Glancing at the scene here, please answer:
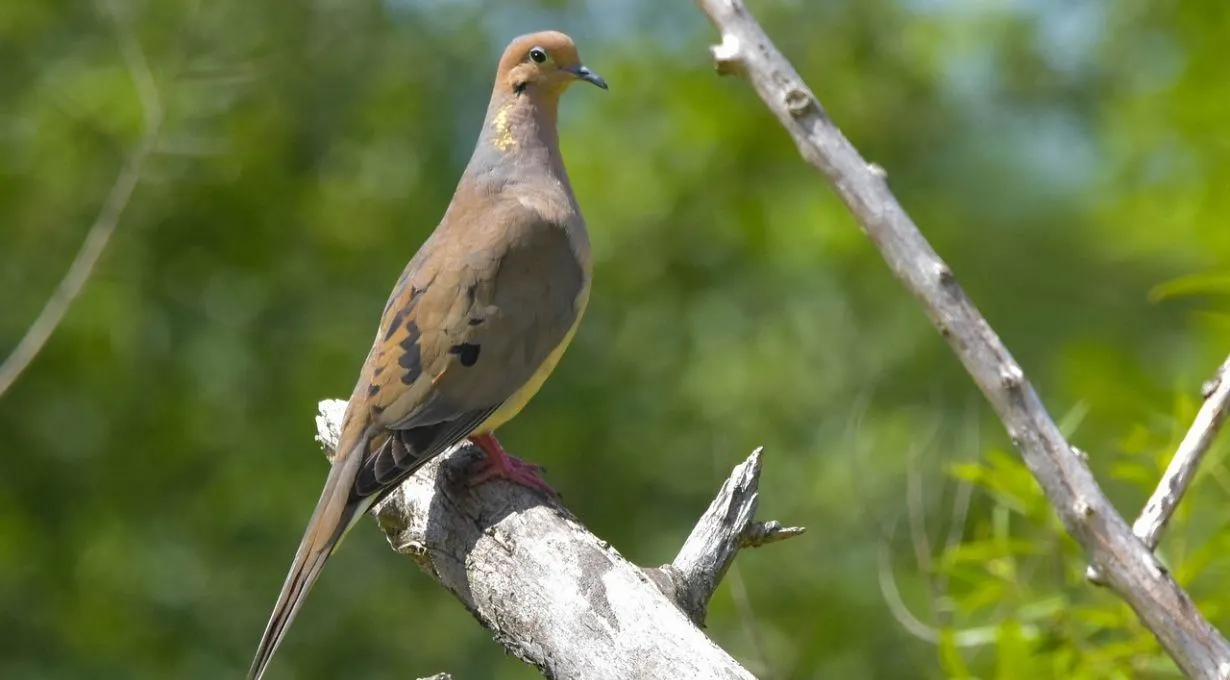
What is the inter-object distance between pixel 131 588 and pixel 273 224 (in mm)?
1927

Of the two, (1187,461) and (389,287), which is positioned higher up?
(389,287)

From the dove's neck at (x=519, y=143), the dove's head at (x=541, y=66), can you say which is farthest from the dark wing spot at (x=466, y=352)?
the dove's head at (x=541, y=66)

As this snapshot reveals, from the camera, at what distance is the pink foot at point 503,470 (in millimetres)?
3377

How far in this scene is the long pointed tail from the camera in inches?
121

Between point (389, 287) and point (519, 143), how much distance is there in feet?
12.8

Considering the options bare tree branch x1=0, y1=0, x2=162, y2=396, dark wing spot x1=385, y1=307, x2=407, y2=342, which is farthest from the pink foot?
bare tree branch x1=0, y1=0, x2=162, y2=396

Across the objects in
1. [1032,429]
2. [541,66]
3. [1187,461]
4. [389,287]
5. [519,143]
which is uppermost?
[389,287]

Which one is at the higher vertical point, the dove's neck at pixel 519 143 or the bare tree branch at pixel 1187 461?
the dove's neck at pixel 519 143

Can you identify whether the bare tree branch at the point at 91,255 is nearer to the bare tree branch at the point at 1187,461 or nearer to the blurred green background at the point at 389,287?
the bare tree branch at the point at 1187,461

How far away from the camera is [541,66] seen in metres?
4.25

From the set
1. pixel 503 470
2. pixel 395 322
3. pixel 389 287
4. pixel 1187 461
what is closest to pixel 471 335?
pixel 395 322

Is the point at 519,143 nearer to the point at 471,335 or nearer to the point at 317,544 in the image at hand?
the point at 471,335

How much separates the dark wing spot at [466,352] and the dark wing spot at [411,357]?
0.08 meters

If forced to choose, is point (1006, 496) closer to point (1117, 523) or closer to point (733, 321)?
point (1117, 523)
